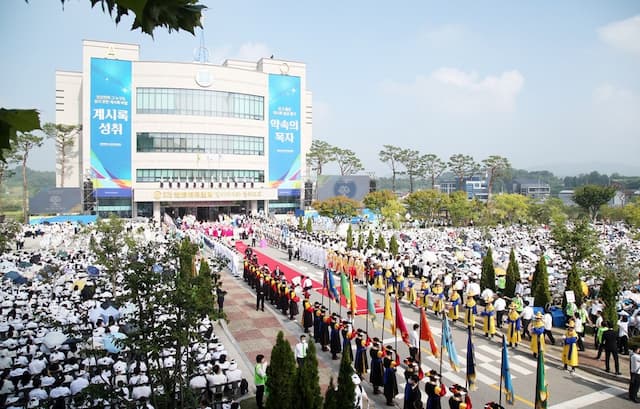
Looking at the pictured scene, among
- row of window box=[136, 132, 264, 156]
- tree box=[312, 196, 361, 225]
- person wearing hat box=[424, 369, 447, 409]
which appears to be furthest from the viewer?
row of window box=[136, 132, 264, 156]

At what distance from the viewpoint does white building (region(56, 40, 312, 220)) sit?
156 feet

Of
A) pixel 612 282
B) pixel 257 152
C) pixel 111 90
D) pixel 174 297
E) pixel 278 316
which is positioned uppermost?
pixel 111 90

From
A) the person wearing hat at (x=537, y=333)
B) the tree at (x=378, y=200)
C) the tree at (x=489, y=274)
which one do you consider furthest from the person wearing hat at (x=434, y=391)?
the tree at (x=378, y=200)

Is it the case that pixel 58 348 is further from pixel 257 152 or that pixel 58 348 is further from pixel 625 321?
pixel 257 152

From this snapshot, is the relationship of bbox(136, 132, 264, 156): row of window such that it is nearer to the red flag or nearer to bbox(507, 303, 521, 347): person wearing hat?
the red flag

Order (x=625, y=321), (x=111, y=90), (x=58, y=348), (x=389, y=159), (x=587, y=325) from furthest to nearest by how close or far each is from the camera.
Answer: (x=389, y=159), (x=111, y=90), (x=587, y=325), (x=625, y=321), (x=58, y=348)

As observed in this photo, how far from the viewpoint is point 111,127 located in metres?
47.9

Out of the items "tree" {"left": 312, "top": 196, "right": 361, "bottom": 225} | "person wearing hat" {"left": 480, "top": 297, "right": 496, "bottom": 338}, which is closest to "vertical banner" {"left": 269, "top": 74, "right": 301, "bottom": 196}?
"tree" {"left": 312, "top": 196, "right": 361, "bottom": 225}

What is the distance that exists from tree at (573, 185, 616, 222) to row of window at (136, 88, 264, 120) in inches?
1768

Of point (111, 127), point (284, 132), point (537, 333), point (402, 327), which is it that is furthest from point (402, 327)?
point (284, 132)

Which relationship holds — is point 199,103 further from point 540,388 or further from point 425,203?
point 540,388

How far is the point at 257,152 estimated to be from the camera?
55.0 metres

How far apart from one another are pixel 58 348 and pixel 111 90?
42682 millimetres

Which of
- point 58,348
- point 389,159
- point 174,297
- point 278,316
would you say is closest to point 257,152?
point 389,159
